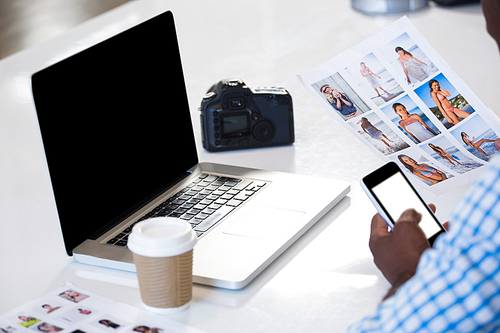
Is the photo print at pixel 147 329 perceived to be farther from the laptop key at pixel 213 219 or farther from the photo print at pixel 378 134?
the photo print at pixel 378 134

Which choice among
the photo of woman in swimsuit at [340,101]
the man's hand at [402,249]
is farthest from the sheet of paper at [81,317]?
the photo of woman in swimsuit at [340,101]

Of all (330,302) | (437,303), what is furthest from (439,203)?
(437,303)

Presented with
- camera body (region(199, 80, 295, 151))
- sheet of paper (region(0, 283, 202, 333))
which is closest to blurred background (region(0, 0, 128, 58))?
camera body (region(199, 80, 295, 151))

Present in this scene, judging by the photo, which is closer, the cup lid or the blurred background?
the cup lid

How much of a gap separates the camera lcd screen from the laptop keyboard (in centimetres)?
18

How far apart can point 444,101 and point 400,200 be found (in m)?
0.26

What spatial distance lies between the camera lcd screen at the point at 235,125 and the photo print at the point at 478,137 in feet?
1.37

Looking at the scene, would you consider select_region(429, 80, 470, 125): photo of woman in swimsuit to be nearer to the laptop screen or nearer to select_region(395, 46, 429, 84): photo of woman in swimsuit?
select_region(395, 46, 429, 84): photo of woman in swimsuit

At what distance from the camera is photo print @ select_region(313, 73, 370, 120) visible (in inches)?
38.5

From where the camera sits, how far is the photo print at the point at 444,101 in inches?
37.0

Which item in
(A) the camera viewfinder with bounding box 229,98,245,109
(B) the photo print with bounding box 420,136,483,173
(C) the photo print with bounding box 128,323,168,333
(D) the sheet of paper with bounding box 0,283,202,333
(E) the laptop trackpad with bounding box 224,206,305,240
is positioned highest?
(A) the camera viewfinder with bounding box 229,98,245,109

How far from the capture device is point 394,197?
0.77 m

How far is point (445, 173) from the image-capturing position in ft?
3.20

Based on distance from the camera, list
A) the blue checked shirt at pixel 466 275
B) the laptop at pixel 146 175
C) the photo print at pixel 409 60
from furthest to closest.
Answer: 1. the photo print at pixel 409 60
2. the laptop at pixel 146 175
3. the blue checked shirt at pixel 466 275
